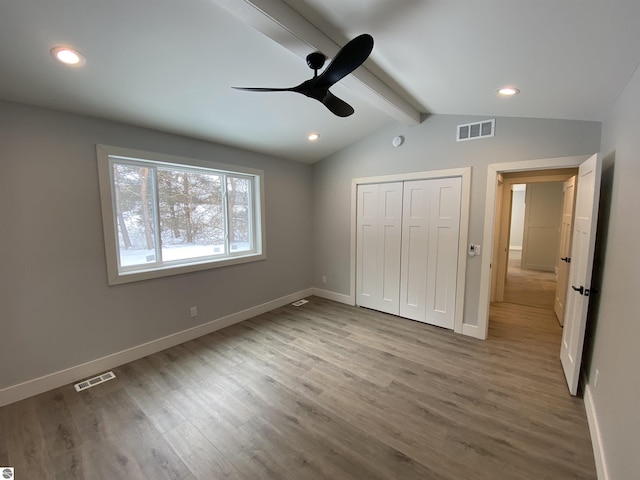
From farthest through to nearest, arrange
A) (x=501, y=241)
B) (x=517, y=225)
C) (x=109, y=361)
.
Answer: (x=517, y=225)
(x=501, y=241)
(x=109, y=361)

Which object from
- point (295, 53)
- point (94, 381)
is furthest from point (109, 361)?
point (295, 53)

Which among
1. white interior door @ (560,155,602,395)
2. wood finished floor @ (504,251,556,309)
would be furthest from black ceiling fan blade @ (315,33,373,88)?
wood finished floor @ (504,251,556,309)

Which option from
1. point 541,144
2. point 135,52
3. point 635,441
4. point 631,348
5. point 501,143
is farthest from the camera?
point 501,143

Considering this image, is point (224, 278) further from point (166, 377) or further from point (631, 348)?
point (631, 348)

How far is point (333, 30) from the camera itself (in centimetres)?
180

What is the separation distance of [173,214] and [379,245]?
283cm

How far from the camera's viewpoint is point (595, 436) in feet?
5.71

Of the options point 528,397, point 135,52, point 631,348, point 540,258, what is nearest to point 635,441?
point 631,348

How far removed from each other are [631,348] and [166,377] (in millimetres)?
3355

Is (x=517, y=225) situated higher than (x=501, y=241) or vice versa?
(x=517, y=225)

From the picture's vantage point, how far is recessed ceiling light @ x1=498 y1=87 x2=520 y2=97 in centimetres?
222

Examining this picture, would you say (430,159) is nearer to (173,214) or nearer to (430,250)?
(430,250)

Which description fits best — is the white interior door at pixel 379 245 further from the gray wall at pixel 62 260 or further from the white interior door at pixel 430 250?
the gray wall at pixel 62 260

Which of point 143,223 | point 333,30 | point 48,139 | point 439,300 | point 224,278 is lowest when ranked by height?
point 439,300
